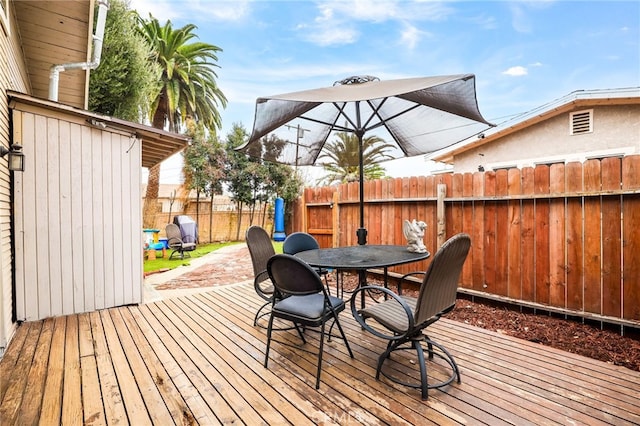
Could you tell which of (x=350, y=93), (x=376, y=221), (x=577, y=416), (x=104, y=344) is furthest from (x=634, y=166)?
(x=104, y=344)

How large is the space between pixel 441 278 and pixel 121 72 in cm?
826

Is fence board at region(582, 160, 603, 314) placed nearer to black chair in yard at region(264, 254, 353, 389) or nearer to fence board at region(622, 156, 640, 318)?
fence board at region(622, 156, 640, 318)

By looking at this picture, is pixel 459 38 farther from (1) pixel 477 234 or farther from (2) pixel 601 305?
(2) pixel 601 305

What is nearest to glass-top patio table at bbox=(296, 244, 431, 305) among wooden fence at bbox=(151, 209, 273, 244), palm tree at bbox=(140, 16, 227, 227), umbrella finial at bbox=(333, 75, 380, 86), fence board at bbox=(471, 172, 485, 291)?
fence board at bbox=(471, 172, 485, 291)

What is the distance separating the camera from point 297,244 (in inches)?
136

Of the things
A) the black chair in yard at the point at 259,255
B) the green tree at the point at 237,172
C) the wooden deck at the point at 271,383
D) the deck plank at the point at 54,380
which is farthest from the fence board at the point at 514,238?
the green tree at the point at 237,172

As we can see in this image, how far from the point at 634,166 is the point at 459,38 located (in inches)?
280

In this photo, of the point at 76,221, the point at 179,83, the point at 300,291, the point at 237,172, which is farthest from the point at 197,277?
the point at 179,83

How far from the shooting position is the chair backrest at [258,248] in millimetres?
2830

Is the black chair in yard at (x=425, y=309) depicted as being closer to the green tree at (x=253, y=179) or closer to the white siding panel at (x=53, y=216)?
the white siding panel at (x=53, y=216)

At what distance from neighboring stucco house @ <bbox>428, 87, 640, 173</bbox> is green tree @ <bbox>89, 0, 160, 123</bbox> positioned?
311 inches

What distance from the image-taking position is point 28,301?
307cm

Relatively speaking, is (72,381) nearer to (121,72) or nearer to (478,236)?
(478,236)

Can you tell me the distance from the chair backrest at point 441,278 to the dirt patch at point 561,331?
147 centimetres
